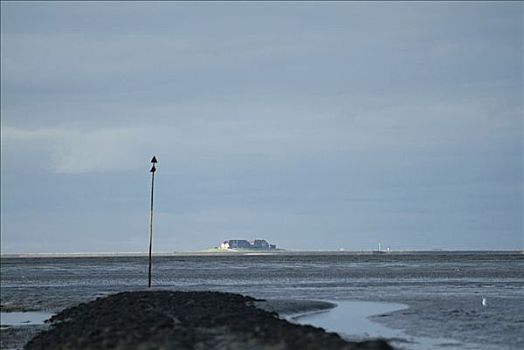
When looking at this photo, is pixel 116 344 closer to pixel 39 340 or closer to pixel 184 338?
pixel 184 338

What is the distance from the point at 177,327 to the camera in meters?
33.8

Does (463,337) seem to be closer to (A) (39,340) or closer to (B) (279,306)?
(B) (279,306)

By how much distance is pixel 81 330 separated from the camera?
3644 centimetres

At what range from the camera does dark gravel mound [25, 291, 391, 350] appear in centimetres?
2833

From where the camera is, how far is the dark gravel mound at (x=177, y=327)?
28.3 m

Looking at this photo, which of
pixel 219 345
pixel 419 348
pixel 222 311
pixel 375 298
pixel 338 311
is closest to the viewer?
pixel 219 345

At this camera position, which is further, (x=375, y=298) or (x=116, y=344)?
(x=375, y=298)

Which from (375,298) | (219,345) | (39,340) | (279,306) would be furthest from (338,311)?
(219,345)

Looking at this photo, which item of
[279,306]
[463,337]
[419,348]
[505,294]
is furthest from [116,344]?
[505,294]

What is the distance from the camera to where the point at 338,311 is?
50312mm

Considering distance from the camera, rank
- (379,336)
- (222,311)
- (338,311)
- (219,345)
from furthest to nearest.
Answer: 1. (338,311)
2. (222,311)
3. (379,336)
4. (219,345)

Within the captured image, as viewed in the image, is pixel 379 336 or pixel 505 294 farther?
pixel 505 294

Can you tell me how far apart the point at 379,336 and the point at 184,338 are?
1142cm

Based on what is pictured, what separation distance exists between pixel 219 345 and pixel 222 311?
12340mm
